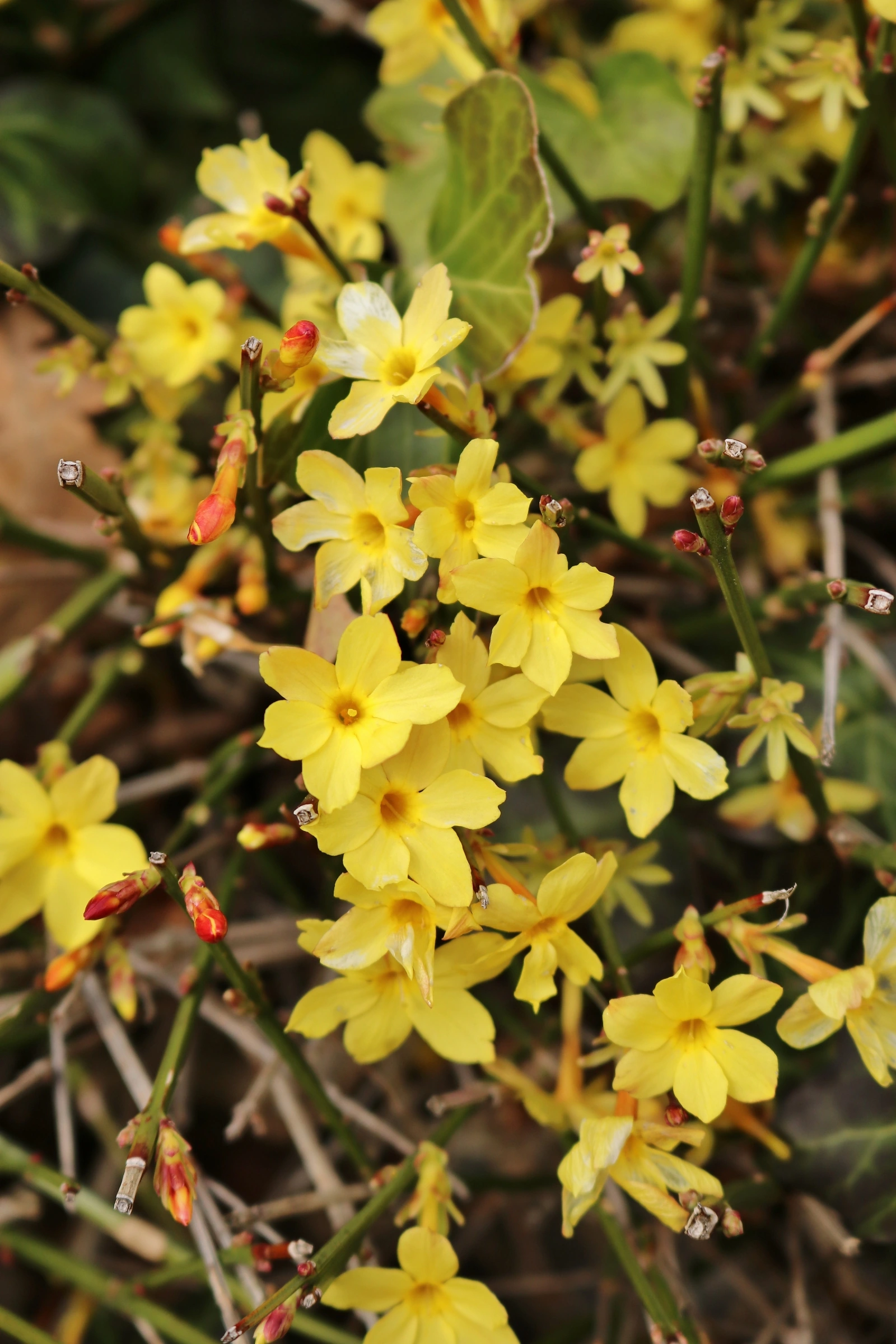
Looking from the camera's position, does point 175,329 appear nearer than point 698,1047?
No

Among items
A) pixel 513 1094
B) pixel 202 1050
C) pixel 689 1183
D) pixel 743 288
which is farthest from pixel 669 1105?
pixel 743 288

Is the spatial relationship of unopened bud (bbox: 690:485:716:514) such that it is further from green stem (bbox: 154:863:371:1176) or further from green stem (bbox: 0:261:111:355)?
green stem (bbox: 0:261:111:355)

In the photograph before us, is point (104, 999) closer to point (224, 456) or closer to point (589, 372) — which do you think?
point (224, 456)

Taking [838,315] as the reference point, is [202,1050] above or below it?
below

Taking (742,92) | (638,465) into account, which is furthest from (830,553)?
(742,92)

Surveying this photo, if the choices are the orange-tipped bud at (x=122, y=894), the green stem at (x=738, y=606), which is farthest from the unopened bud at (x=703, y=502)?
the orange-tipped bud at (x=122, y=894)

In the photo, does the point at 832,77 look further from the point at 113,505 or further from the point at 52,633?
the point at 52,633
